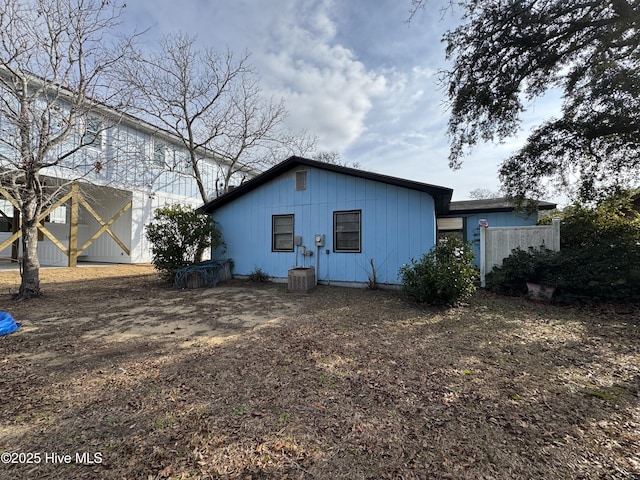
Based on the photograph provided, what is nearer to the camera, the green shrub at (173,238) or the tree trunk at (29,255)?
the tree trunk at (29,255)

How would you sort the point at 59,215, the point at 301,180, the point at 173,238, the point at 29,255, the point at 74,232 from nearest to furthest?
the point at 29,255
the point at 173,238
the point at 301,180
the point at 74,232
the point at 59,215

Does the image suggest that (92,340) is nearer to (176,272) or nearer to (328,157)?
(176,272)

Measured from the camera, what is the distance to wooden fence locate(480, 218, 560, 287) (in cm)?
653

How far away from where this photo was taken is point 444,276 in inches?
207

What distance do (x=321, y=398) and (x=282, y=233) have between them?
Answer: 6.55m

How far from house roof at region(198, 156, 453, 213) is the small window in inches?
9.7

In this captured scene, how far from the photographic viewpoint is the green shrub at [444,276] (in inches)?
208

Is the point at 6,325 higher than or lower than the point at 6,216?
lower

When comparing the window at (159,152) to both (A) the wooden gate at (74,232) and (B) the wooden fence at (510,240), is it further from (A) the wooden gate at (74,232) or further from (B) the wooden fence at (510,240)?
(B) the wooden fence at (510,240)

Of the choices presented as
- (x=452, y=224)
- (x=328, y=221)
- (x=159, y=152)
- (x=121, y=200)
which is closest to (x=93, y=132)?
(x=328, y=221)

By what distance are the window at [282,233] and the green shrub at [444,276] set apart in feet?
12.9

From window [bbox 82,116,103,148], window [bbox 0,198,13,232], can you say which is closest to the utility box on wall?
window [bbox 82,116,103,148]

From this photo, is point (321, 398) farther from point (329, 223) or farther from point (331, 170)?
point (331, 170)

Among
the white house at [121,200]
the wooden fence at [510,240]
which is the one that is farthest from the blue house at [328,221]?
the white house at [121,200]
